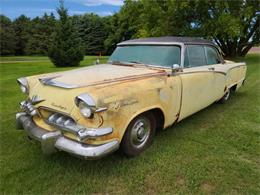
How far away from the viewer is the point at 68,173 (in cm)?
309

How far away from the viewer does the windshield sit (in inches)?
163

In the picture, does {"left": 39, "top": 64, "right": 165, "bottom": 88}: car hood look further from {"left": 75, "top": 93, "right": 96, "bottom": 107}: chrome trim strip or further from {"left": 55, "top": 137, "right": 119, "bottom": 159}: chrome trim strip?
{"left": 55, "top": 137, "right": 119, "bottom": 159}: chrome trim strip

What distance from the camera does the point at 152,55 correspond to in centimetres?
429

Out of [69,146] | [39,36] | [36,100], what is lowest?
[69,146]

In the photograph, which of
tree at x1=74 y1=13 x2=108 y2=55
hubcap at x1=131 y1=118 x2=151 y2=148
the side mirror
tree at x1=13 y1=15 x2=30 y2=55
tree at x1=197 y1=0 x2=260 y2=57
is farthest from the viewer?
tree at x1=74 y1=13 x2=108 y2=55

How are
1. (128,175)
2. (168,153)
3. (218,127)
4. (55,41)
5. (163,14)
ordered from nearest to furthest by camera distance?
(128,175)
(168,153)
(218,127)
(55,41)
(163,14)

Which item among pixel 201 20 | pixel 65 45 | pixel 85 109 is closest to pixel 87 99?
pixel 85 109

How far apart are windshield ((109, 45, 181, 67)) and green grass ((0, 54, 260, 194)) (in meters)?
1.25

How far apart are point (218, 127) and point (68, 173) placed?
113 inches

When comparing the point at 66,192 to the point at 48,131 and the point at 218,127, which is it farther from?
the point at 218,127

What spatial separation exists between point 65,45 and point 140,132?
15334 millimetres

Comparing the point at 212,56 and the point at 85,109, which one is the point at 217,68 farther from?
the point at 85,109

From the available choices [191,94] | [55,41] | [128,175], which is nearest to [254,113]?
[191,94]

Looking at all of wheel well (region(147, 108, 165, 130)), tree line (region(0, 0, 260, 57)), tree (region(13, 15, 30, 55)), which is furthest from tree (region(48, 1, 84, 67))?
tree (region(13, 15, 30, 55))
